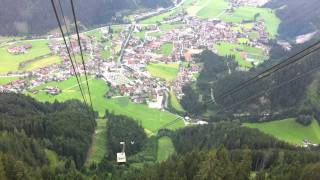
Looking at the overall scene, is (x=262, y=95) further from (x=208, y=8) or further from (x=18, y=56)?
(x=208, y=8)

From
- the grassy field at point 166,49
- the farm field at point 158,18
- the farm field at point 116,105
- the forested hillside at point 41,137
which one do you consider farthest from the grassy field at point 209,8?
the forested hillside at point 41,137

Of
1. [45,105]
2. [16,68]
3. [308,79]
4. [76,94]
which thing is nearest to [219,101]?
[308,79]

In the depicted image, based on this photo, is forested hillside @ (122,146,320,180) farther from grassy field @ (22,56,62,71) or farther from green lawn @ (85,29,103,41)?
green lawn @ (85,29,103,41)

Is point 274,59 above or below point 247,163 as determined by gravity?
above

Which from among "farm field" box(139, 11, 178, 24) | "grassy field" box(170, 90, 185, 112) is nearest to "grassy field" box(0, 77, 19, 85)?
"grassy field" box(170, 90, 185, 112)

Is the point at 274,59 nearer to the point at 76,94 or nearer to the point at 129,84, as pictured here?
the point at 129,84

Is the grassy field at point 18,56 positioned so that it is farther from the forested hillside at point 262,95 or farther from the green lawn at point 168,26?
the forested hillside at point 262,95

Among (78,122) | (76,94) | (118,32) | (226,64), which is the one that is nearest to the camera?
(78,122)
